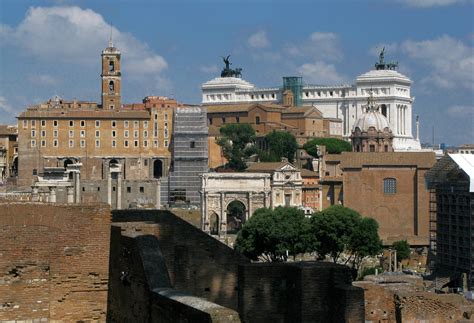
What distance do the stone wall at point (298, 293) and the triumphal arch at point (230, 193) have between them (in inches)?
2127

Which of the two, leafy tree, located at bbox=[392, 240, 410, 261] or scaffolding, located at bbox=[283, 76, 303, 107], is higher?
scaffolding, located at bbox=[283, 76, 303, 107]

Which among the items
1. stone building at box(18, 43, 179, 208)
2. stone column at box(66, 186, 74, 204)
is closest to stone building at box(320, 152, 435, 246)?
stone column at box(66, 186, 74, 204)

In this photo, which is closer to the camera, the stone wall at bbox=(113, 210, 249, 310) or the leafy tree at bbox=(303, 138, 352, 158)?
the stone wall at bbox=(113, 210, 249, 310)

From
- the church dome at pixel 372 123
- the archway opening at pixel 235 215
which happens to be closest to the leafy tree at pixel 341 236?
the archway opening at pixel 235 215

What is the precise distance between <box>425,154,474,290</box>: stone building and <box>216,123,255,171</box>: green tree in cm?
3749

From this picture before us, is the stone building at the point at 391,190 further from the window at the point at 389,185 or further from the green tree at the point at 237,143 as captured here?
the green tree at the point at 237,143

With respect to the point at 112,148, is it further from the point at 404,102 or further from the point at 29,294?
the point at 29,294

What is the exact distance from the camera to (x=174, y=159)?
249 feet

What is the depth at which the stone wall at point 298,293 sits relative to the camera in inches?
403

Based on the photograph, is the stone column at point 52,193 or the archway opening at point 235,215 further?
the archway opening at point 235,215

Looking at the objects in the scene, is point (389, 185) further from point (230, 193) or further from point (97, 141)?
point (97, 141)

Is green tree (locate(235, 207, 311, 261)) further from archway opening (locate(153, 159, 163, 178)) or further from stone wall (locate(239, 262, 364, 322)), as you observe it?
stone wall (locate(239, 262, 364, 322))

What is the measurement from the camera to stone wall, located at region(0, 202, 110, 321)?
9695mm

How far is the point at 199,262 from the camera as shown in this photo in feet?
39.1
